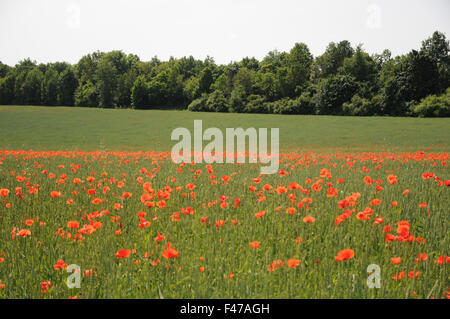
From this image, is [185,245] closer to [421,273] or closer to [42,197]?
[421,273]

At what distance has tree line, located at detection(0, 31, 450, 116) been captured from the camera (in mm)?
49094

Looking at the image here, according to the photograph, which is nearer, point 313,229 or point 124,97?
point 313,229

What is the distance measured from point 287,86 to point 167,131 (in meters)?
44.4

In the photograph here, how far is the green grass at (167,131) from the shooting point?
78.4ft

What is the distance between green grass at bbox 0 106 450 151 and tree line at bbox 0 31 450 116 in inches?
514

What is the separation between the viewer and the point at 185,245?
114 inches

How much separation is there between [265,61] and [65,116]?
7222 centimetres

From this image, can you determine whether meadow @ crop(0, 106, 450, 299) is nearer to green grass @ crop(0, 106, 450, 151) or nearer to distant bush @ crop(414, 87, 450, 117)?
green grass @ crop(0, 106, 450, 151)

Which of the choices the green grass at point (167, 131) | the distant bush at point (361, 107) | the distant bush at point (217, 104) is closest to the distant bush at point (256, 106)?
the distant bush at point (217, 104)

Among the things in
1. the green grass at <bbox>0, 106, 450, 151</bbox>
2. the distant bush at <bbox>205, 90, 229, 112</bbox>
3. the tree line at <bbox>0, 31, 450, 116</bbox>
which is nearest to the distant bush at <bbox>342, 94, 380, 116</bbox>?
the tree line at <bbox>0, 31, 450, 116</bbox>

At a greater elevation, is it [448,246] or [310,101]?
[310,101]

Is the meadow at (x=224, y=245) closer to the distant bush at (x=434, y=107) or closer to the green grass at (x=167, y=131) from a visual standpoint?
the green grass at (x=167, y=131)
